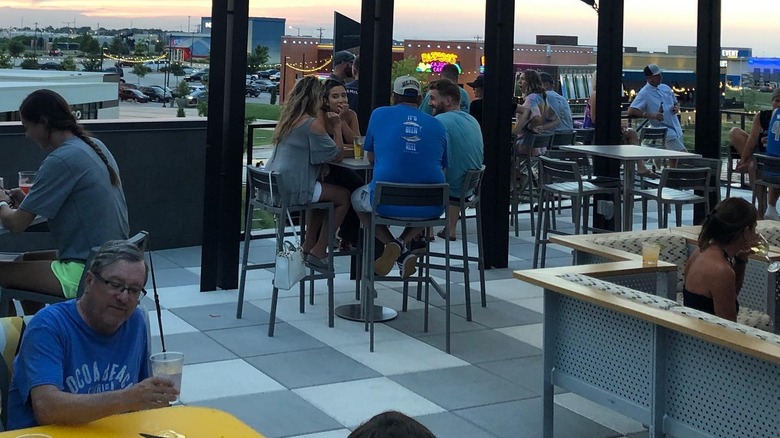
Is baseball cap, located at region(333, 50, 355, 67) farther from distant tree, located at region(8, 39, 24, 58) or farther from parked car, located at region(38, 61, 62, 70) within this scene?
distant tree, located at region(8, 39, 24, 58)

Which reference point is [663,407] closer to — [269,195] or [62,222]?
[62,222]

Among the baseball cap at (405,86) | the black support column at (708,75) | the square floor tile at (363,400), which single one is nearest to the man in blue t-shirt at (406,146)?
the baseball cap at (405,86)

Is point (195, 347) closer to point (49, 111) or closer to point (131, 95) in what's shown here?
point (49, 111)

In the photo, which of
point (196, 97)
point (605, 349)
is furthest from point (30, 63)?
point (605, 349)

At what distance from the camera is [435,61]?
A: 32.0 feet

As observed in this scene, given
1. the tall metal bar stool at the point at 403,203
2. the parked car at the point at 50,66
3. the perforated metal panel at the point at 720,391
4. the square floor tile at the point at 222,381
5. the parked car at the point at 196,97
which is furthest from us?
the parked car at the point at 50,66

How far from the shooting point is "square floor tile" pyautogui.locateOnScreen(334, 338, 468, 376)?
17.7 ft

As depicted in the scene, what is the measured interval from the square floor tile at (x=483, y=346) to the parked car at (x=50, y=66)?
13.0 ft

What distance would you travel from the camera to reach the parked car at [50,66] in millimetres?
7952

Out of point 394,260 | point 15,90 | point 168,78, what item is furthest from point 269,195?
point 15,90

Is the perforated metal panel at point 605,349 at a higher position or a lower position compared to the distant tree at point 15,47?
lower

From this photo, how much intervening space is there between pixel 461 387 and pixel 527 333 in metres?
1.21

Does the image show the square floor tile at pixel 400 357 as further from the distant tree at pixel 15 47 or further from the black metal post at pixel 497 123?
the distant tree at pixel 15 47

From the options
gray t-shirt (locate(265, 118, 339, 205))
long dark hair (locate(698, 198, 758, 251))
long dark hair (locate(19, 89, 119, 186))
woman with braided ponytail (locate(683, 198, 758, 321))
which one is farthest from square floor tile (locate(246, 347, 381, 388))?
long dark hair (locate(698, 198, 758, 251))
